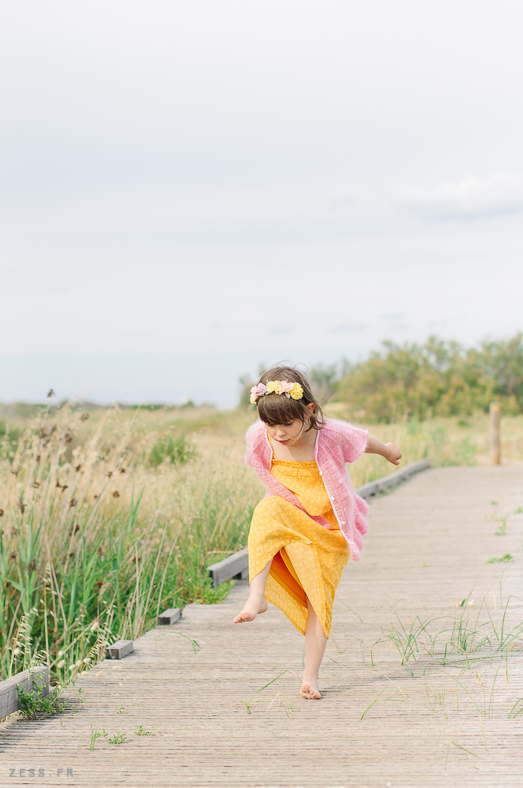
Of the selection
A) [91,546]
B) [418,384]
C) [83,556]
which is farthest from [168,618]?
[418,384]

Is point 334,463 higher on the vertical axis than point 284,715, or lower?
higher

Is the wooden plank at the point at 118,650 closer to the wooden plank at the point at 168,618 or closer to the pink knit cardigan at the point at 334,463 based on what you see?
the wooden plank at the point at 168,618

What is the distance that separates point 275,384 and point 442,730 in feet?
4.92

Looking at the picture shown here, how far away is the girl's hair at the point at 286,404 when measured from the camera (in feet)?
10.5

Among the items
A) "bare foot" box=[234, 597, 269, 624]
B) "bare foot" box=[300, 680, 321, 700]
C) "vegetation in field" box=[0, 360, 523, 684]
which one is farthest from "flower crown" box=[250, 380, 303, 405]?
"vegetation in field" box=[0, 360, 523, 684]

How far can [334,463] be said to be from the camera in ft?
11.3

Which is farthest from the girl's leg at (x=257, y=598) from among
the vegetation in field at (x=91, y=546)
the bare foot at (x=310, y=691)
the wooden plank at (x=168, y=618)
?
the wooden plank at (x=168, y=618)

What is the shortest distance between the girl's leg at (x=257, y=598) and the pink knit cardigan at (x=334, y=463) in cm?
39

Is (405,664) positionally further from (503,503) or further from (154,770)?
(503,503)

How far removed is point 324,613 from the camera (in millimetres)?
3320

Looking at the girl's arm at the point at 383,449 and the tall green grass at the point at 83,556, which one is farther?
the tall green grass at the point at 83,556

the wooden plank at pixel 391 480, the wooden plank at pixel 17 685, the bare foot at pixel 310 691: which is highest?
the wooden plank at pixel 17 685

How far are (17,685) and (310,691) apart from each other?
1254 mm

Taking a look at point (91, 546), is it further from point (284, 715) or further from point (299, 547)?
point (284, 715)
